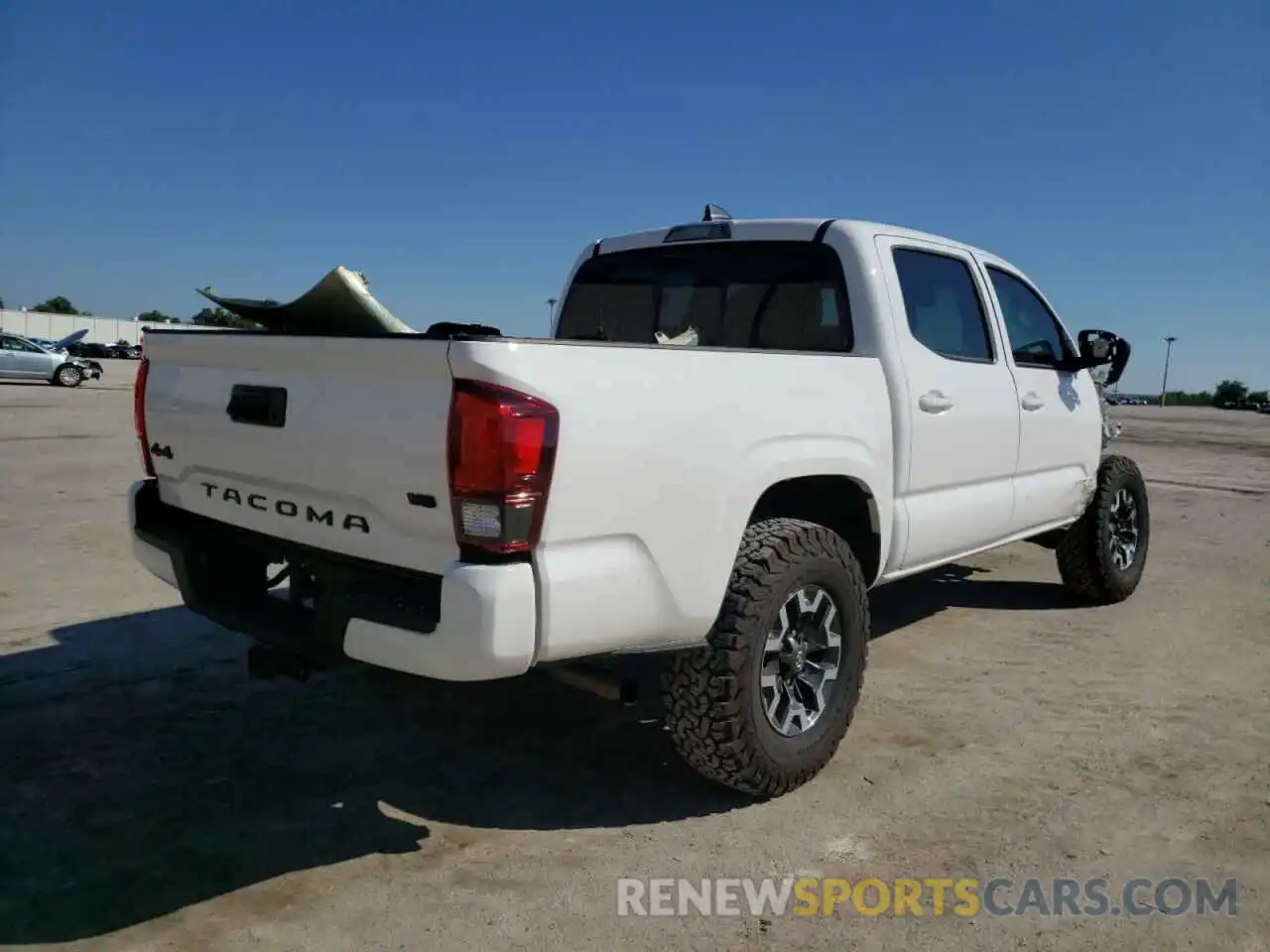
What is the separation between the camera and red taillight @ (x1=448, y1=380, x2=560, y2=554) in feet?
7.97

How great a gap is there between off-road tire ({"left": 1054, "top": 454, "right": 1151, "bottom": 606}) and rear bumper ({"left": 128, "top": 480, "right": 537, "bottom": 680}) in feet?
14.9

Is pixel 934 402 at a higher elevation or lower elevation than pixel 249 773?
higher

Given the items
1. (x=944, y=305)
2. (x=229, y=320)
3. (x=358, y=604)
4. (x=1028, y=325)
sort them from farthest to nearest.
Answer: (x=229, y=320) → (x=1028, y=325) → (x=944, y=305) → (x=358, y=604)

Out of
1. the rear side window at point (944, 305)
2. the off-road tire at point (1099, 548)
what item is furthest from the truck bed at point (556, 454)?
the off-road tire at point (1099, 548)

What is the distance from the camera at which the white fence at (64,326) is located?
86.1m

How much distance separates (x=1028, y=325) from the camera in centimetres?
528

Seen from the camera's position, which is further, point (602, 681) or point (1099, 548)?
point (1099, 548)

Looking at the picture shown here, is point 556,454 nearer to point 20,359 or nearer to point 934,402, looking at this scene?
point 934,402

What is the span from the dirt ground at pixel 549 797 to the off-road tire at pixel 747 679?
0.55 feet

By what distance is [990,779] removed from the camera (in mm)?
3514

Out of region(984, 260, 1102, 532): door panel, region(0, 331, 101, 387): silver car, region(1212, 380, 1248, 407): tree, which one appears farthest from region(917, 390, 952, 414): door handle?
region(1212, 380, 1248, 407): tree

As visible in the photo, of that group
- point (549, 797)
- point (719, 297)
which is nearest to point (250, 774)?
point (549, 797)

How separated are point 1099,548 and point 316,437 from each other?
16.1 feet

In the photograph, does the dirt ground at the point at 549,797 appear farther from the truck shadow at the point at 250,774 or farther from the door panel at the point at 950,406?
the door panel at the point at 950,406
